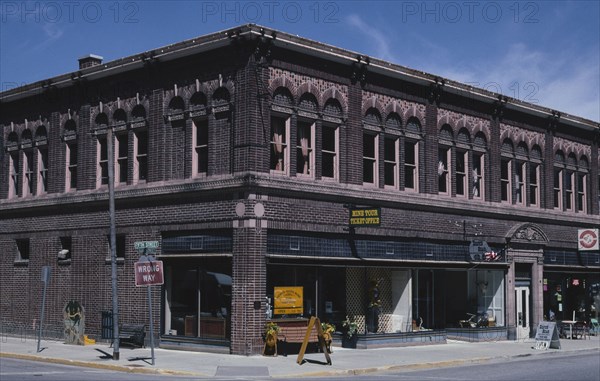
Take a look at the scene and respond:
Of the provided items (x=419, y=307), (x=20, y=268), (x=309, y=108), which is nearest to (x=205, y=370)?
(x=309, y=108)

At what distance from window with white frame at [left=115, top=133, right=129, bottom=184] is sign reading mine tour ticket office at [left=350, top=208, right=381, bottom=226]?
8448mm

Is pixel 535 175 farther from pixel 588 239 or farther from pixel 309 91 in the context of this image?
pixel 309 91

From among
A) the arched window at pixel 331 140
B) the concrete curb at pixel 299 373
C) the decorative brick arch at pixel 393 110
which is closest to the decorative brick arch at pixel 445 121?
the decorative brick arch at pixel 393 110

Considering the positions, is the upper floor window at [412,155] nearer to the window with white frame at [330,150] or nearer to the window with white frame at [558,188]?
the window with white frame at [330,150]

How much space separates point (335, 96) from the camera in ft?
103

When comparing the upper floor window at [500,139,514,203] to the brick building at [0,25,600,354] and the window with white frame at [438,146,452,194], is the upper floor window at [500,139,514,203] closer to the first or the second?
the brick building at [0,25,600,354]

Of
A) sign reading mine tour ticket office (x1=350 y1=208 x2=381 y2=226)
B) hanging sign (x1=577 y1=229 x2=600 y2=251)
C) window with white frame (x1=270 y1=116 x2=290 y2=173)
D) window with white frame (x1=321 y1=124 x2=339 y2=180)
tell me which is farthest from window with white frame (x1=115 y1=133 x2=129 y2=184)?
hanging sign (x1=577 y1=229 x2=600 y2=251)

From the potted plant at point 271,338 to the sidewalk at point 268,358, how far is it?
17.1 inches

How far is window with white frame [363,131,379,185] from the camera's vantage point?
3275cm

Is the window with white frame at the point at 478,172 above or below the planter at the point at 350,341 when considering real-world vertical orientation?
above

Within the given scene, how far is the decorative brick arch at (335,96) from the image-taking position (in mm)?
30970

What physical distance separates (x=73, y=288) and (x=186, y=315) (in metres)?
6.11

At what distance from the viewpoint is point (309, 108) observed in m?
30.5

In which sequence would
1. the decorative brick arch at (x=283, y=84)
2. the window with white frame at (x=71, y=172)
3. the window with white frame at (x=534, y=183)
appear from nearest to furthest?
1. the decorative brick arch at (x=283, y=84)
2. the window with white frame at (x=71, y=172)
3. the window with white frame at (x=534, y=183)
